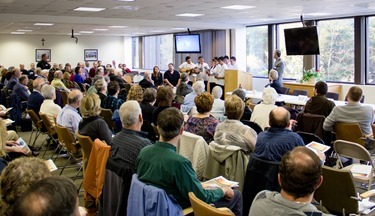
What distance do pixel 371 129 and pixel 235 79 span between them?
668 centimetres

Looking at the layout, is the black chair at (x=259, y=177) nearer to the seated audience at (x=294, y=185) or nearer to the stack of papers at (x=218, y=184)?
the stack of papers at (x=218, y=184)

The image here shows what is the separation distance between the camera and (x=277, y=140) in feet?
11.0

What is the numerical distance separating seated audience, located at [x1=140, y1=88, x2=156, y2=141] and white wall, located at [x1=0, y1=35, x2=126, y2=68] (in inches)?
672

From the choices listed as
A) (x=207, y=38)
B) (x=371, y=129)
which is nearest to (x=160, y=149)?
(x=371, y=129)

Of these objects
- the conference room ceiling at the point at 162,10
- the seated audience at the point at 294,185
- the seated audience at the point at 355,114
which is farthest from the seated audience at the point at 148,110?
the seated audience at the point at 294,185

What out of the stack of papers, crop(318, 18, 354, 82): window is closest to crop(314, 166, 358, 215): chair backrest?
the stack of papers

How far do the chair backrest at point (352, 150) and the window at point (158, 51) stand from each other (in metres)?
15.3

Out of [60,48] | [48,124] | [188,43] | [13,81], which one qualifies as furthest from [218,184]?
[60,48]

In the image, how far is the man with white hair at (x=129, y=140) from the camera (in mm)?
3150

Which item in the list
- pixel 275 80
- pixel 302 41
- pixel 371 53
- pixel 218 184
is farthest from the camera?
pixel 371 53

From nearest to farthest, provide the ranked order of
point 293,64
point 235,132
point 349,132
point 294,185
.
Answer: point 294,185
point 235,132
point 349,132
point 293,64

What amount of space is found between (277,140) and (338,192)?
626 millimetres

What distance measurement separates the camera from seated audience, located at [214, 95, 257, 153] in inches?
147

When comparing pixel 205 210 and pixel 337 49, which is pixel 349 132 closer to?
pixel 205 210
